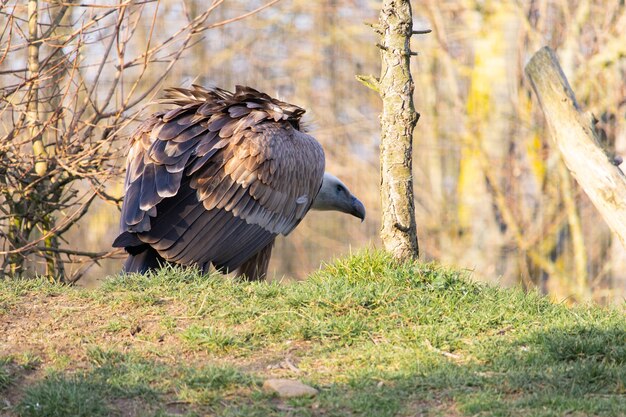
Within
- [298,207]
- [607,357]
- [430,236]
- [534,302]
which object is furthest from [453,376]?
[430,236]

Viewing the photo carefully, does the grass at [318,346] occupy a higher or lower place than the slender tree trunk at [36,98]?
lower

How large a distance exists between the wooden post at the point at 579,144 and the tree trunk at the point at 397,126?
7.46 feet

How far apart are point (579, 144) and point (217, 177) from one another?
123 inches

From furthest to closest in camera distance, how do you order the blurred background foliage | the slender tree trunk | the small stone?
the blurred background foliage
the slender tree trunk
the small stone

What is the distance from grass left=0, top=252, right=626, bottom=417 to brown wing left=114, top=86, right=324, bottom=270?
0.59 meters

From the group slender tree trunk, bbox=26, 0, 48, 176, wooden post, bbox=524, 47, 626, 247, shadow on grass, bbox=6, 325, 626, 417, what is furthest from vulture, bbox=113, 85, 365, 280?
wooden post, bbox=524, 47, 626, 247

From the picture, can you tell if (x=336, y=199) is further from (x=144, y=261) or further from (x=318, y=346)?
(x=318, y=346)

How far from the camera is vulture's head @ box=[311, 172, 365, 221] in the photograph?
848 centimetres

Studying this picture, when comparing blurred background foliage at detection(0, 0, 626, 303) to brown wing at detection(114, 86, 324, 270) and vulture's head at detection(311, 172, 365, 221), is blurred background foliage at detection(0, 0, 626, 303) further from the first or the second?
brown wing at detection(114, 86, 324, 270)

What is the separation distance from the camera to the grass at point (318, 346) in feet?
13.0

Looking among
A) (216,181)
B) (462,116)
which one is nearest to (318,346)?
(216,181)

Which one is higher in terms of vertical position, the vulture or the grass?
the vulture

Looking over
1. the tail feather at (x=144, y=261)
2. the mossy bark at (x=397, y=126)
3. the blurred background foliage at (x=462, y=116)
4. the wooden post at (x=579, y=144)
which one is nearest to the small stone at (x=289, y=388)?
the mossy bark at (x=397, y=126)

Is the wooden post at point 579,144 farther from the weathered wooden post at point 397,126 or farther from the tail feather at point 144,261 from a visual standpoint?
the tail feather at point 144,261
